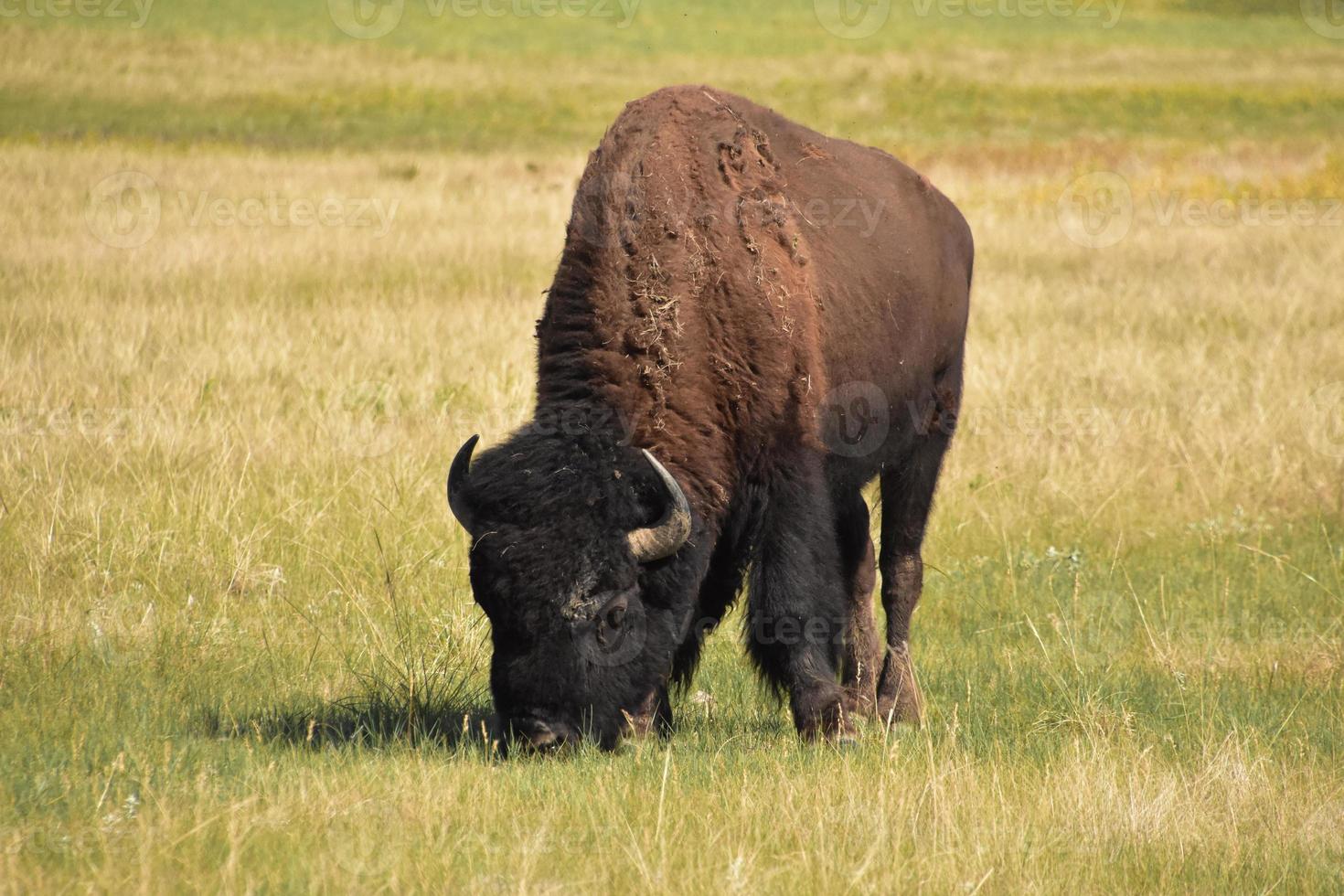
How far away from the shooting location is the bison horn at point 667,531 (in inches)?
185

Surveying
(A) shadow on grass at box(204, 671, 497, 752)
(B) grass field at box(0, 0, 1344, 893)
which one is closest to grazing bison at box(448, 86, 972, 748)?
(B) grass field at box(0, 0, 1344, 893)

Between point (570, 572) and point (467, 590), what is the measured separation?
2686mm

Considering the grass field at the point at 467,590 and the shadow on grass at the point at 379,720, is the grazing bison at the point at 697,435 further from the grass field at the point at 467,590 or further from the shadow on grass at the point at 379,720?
the shadow on grass at the point at 379,720

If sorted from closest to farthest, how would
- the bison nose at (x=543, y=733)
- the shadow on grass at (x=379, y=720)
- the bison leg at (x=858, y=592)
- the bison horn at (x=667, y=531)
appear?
1. the bison nose at (x=543, y=733)
2. the bison horn at (x=667, y=531)
3. the shadow on grass at (x=379, y=720)
4. the bison leg at (x=858, y=592)

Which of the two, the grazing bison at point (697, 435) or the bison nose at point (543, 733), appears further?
the grazing bison at point (697, 435)

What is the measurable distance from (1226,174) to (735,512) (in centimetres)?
2409

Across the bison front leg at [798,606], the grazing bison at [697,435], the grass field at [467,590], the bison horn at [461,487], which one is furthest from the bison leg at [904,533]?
the bison horn at [461,487]

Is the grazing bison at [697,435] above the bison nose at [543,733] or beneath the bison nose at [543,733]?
above

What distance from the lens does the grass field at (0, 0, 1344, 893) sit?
3988mm

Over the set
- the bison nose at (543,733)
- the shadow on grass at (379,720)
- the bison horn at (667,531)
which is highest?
the bison horn at (667,531)

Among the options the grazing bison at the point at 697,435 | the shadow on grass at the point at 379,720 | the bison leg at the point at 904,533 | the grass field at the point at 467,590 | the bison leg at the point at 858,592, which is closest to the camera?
the grass field at the point at 467,590

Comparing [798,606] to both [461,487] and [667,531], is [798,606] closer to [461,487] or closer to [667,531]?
[667,531]

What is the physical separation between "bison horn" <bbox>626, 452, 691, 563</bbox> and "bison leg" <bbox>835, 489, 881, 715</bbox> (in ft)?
6.02

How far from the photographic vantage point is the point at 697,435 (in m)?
5.12
